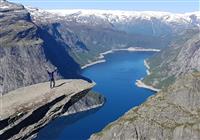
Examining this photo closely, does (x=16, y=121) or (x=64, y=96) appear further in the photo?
(x=64, y=96)

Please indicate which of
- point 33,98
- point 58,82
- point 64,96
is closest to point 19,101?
point 33,98

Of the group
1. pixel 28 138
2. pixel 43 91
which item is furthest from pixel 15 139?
pixel 43 91

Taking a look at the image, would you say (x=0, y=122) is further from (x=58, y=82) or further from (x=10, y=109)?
(x=58, y=82)

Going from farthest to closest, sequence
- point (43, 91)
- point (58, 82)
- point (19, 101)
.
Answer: point (58, 82) → point (43, 91) → point (19, 101)

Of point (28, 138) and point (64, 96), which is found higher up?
point (64, 96)

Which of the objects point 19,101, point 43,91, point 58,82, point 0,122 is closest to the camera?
point 0,122

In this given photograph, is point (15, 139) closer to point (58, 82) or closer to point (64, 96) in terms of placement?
point (64, 96)
